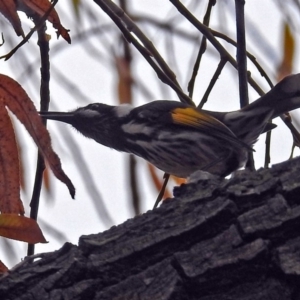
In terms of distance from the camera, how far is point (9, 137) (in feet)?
6.48

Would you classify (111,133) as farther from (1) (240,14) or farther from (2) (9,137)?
(2) (9,137)

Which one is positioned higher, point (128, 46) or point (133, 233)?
point (128, 46)

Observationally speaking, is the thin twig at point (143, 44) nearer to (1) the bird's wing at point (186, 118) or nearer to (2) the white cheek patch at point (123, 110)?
(1) the bird's wing at point (186, 118)

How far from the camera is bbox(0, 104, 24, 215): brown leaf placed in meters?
1.92

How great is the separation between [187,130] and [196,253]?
2.10m

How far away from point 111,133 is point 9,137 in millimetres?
1944

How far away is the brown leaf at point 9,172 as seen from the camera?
1.92 m

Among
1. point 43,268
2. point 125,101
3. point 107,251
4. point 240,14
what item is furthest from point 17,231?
point 240,14

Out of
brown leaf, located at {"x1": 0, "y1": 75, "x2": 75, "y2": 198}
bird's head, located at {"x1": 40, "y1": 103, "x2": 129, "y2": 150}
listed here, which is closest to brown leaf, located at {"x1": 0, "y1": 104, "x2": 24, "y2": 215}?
brown leaf, located at {"x1": 0, "y1": 75, "x2": 75, "y2": 198}

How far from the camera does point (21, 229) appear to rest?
179cm

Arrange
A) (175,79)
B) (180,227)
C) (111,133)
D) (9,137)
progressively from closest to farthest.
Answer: (180,227)
(9,137)
(175,79)
(111,133)

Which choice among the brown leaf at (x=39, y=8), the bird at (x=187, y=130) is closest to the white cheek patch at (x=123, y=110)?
the bird at (x=187, y=130)

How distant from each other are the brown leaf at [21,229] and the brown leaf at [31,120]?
0.76ft

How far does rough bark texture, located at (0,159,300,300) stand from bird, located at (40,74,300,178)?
1510mm
